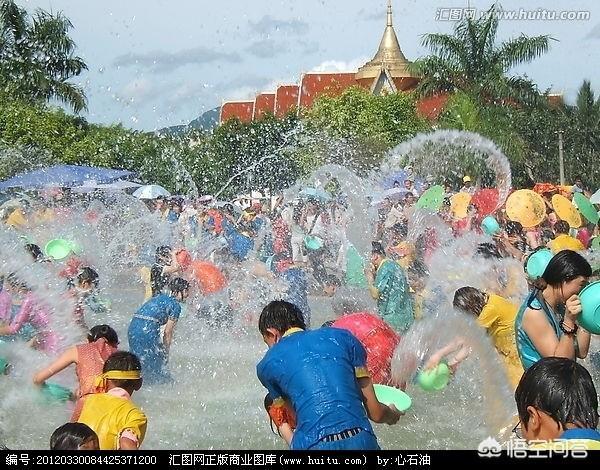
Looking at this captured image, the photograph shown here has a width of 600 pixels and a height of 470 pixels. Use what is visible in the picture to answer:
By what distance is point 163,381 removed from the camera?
741 cm

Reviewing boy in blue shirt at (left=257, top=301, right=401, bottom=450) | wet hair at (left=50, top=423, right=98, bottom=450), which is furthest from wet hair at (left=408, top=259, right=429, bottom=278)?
wet hair at (left=50, top=423, right=98, bottom=450)

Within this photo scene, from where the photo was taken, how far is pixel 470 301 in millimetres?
5414

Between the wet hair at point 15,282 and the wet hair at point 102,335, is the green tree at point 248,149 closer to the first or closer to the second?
the wet hair at point 15,282

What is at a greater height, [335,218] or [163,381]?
[335,218]

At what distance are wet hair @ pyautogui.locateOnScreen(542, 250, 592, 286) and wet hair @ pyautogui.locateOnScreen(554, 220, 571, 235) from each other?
611 centimetres

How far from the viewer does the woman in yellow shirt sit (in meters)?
5.22

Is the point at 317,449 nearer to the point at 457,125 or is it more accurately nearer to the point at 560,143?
the point at 457,125

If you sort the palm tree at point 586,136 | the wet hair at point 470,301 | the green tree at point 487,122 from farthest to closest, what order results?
the palm tree at point 586,136 → the green tree at point 487,122 → the wet hair at point 470,301

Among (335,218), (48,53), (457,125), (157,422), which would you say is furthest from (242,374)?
(48,53)

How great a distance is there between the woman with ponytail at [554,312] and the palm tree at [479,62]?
23.9 m

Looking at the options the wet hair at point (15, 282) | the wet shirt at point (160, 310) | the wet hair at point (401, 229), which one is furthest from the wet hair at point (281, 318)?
the wet hair at point (401, 229)

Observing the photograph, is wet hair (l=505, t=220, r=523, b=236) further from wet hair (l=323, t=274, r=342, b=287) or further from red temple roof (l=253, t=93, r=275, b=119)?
red temple roof (l=253, t=93, r=275, b=119)

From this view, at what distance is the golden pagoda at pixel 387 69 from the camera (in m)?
50.1

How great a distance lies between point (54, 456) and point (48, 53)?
27990 mm
